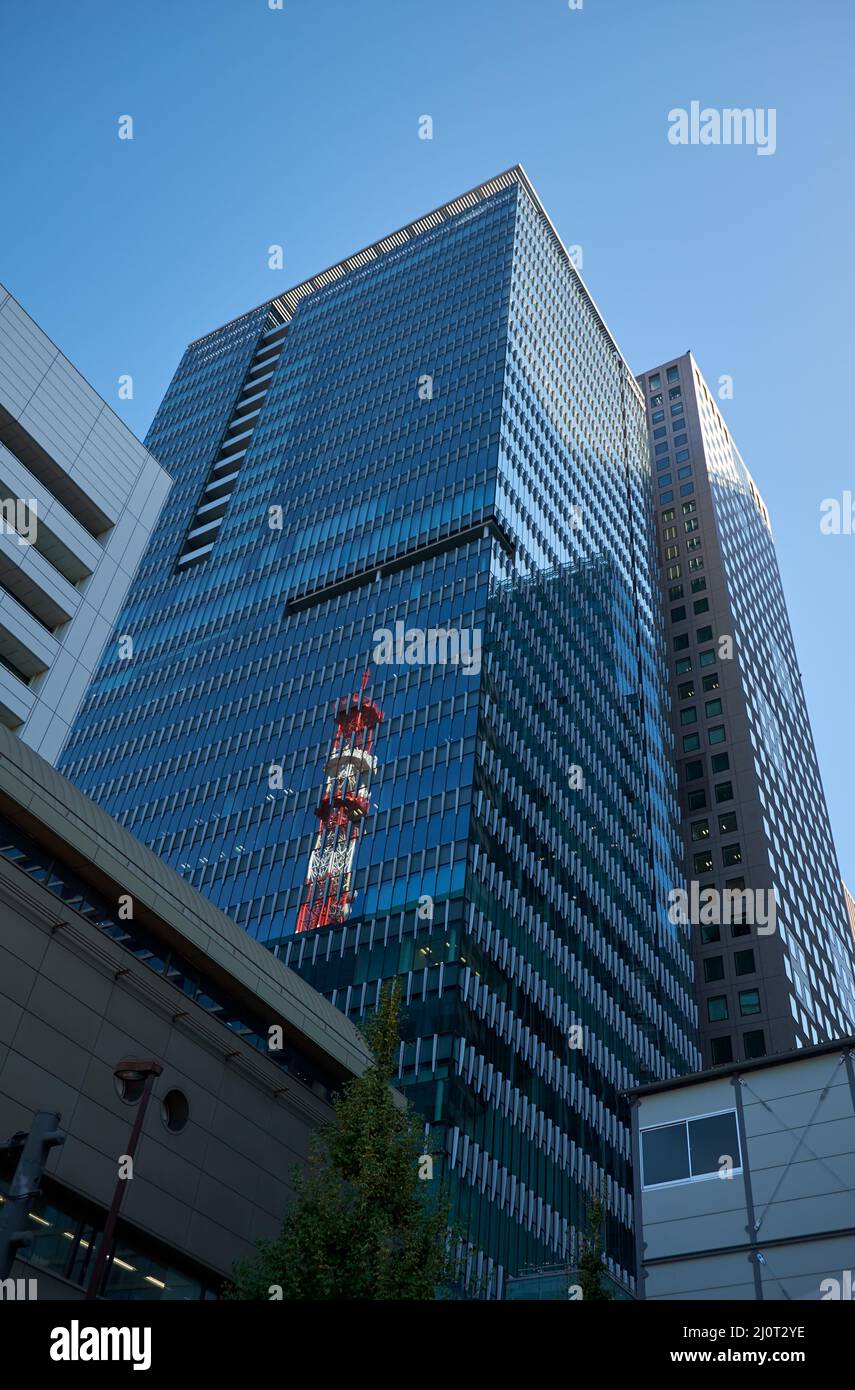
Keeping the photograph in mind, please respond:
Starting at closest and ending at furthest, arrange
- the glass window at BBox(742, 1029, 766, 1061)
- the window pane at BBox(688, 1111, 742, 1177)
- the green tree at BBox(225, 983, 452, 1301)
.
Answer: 1. the green tree at BBox(225, 983, 452, 1301)
2. the window pane at BBox(688, 1111, 742, 1177)
3. the glass window at BBox(742, 1029, 766, 1061)

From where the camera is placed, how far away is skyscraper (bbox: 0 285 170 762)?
115 ft

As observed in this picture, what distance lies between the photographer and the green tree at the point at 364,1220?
18.5 m

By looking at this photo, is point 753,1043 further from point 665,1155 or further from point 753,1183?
point 753,1183

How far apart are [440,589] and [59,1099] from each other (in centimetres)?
6244

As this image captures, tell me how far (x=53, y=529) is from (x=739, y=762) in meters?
77.7

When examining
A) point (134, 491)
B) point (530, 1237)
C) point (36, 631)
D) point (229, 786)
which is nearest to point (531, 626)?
point (229, 786)

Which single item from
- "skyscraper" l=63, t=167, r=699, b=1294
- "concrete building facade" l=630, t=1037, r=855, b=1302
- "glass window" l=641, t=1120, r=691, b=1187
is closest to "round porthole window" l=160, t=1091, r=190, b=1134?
"concrete building facade" l=630, t=1037, r=855, b=1302

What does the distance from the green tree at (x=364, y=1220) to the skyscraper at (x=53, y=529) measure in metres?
17.2

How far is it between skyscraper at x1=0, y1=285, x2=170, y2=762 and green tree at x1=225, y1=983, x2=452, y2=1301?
17212mm

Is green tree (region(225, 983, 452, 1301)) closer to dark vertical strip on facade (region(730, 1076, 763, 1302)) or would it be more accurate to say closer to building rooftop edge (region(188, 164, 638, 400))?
dark vertical strip on facade (region(730, 1076, 763, 1302))

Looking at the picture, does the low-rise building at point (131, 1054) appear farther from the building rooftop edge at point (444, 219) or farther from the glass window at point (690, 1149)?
the building rooftop edge at point (444, 219)

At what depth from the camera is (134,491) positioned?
40.8 metres

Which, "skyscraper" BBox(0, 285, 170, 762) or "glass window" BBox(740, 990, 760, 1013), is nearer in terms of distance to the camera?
"skyscraper" BBox(0, 285, 170, 762)

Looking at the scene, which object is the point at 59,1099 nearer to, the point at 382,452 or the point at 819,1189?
the point at 819,1189
